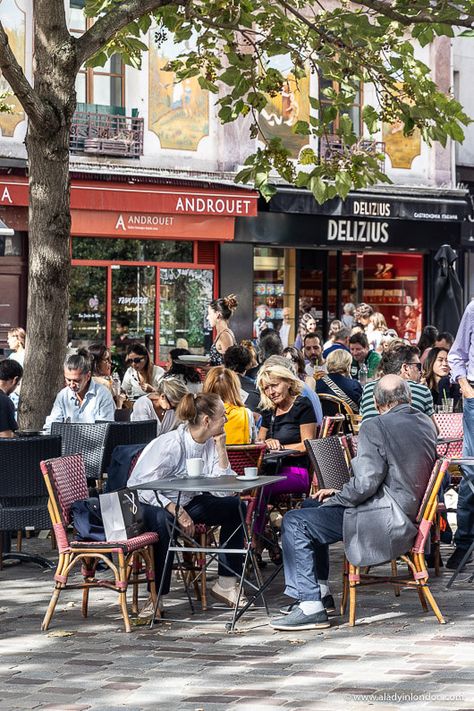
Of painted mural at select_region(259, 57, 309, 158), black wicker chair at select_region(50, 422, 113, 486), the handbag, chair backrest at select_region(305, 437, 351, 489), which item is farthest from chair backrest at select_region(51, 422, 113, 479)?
painted mural at select_region(259, 57, 309, 158)

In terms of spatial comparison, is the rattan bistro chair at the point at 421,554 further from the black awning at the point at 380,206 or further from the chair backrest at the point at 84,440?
the black awning at the point at 380,206

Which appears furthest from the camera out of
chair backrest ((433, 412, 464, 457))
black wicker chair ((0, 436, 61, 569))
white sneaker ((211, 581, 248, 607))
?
chair backrest ((433, 412, 464, 457))

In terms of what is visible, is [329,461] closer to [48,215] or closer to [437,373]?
[48,215]

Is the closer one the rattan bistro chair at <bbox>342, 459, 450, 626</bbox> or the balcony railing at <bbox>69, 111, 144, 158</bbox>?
the rattan bistro chair at <bbox>342, 459, 450, 626</bbox>

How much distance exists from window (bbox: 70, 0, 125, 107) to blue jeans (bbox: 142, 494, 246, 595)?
12665 mm

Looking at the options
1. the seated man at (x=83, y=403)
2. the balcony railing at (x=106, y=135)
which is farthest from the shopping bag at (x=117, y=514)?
the balcony railing at (x=106, y=135)

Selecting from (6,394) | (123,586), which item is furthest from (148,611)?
(6,394)

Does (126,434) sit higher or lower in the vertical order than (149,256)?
lower

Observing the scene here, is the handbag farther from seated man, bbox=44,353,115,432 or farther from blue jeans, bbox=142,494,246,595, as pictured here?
seated man, bbox=44,353,115,432

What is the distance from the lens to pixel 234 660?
740cm

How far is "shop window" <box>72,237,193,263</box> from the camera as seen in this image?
68.1 ft

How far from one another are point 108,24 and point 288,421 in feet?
11.9

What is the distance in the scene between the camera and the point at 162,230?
21297mm

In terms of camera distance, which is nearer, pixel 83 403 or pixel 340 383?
pixel 83 403
